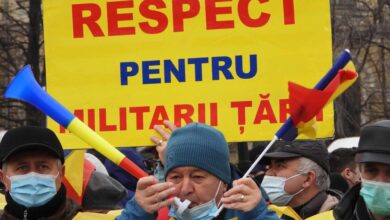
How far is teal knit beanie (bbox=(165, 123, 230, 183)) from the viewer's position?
4.51 meters

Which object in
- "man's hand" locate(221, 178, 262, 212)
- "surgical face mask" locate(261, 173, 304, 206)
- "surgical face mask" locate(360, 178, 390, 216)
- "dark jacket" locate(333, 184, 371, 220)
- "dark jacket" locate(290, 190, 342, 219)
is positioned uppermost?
"man's hand" locate(221, 178, 262, 212)

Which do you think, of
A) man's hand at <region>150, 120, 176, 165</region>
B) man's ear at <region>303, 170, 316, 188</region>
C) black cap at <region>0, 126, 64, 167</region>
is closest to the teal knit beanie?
man's hand at <region>150, 120, 176, 165</region>

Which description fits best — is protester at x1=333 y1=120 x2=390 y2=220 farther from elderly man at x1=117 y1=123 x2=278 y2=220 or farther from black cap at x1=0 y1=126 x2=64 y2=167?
black cap at x1=0 y1=126 x2=64 y2=167

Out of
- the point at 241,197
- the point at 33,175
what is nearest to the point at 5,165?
the point at 33,175

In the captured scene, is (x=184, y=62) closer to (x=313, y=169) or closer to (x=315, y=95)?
(x=315, y=95)

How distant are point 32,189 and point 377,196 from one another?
68.7 inches

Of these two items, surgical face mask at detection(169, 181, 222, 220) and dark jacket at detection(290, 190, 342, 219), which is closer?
surgical face mask at detection(169, 181, 222, 220)

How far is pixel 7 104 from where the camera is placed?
18.7 meters

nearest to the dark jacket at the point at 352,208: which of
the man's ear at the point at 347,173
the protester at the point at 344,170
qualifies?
the protester at the point at 344,170

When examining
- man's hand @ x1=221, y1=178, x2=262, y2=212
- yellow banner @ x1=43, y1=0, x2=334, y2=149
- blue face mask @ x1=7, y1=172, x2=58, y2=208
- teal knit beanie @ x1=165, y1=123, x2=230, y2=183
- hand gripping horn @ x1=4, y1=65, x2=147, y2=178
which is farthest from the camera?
yellow banner @ x1=43, y1=0, x2=334, y2=149

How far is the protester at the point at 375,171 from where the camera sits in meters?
4.68

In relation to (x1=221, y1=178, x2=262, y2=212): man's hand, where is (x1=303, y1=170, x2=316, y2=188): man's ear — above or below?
below

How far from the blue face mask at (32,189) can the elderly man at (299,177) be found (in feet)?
5.58

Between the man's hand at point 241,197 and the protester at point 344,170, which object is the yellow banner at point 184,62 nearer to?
the man's hand at point 241,197
